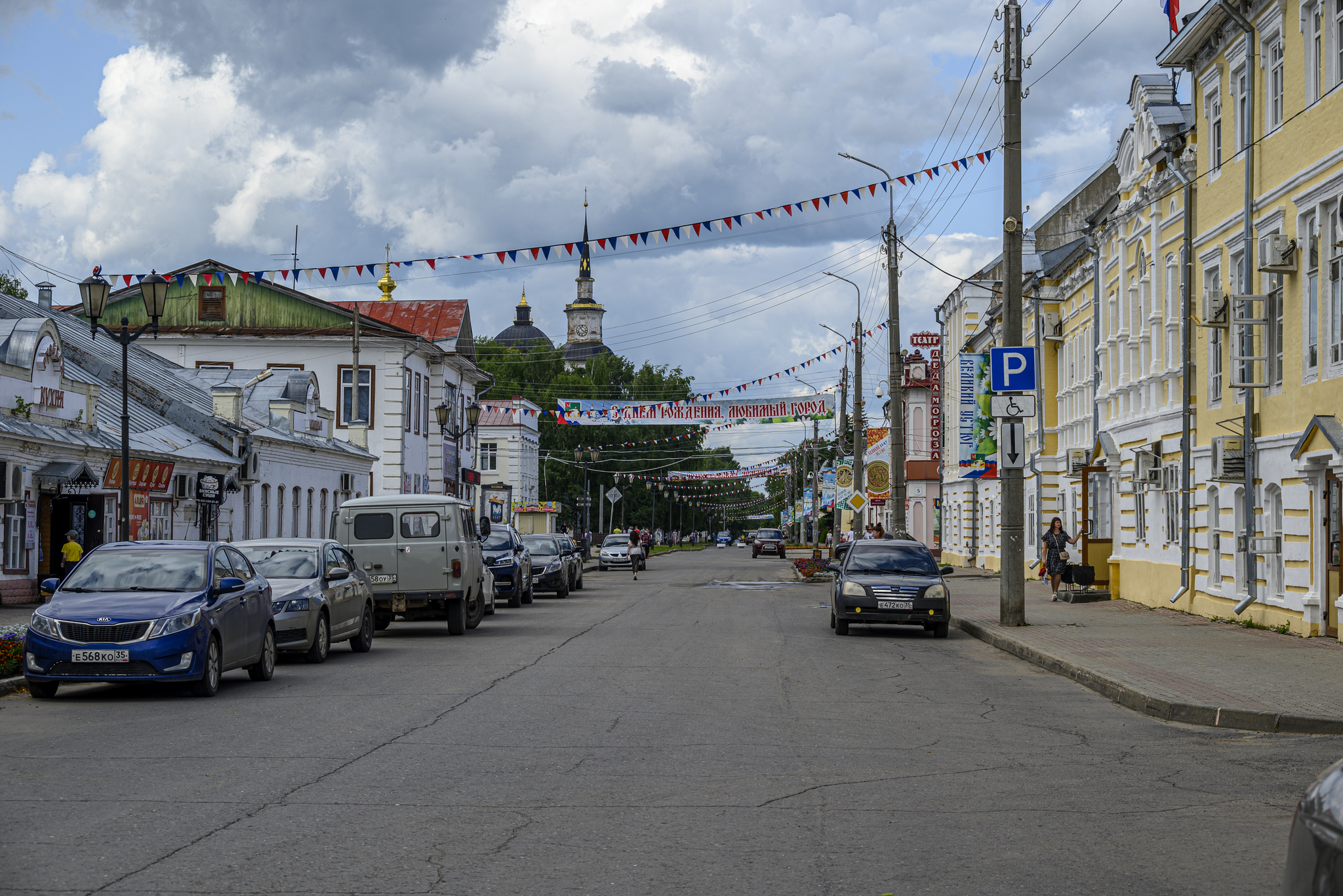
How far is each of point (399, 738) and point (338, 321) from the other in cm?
4663

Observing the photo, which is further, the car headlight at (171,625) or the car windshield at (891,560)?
the car windshield at (891,560)

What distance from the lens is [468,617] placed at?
23922 mm

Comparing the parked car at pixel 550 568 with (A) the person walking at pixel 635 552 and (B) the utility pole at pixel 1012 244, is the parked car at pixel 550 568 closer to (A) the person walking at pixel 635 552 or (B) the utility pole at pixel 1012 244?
(A) the person walking at pixel 635 552

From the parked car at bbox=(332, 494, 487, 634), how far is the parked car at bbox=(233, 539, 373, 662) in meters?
2.56

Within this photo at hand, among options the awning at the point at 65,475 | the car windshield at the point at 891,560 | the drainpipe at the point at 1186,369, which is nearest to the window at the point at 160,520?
the awning at the point at 65,475

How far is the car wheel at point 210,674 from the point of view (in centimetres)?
1377

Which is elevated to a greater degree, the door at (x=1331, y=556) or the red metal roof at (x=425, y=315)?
the red metal roof at (x=425, y=315)

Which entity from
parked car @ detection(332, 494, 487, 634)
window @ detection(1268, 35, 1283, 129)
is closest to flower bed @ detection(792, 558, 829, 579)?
parked car @ detection(332, 494, 487, 634)

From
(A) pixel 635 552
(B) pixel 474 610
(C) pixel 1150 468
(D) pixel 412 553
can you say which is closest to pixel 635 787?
(D) pixel 412 553

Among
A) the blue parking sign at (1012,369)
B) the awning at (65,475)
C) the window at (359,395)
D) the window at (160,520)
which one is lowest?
the window at (160,520)

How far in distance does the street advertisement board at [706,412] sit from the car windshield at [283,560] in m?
33.0

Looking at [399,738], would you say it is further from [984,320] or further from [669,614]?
[984,320]

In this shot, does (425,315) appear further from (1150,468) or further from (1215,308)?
(1215,308)

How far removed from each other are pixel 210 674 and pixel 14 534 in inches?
598
